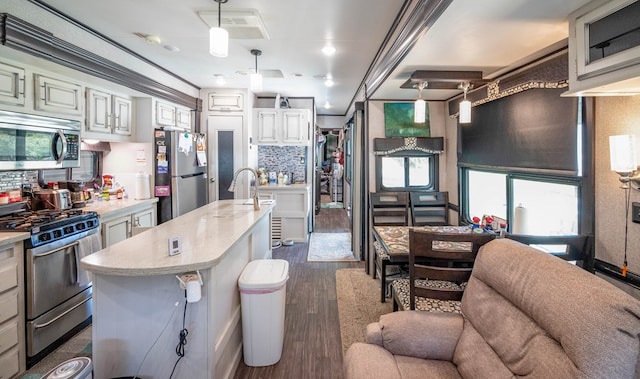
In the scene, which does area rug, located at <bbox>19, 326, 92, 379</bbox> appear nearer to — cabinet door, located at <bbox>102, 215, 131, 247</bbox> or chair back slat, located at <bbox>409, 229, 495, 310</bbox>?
cabinet door, located at <bbox>102, 215, 131, 247</bbox>

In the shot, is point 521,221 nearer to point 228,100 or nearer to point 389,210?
point 389,210

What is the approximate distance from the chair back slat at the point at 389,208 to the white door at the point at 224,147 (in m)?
2.57

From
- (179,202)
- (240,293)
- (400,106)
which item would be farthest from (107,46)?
(400,106)

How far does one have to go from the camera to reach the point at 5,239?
2.06 m

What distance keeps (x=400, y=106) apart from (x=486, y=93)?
1199 millimetres

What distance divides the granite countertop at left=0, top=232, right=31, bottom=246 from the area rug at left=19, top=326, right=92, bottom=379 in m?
0.94

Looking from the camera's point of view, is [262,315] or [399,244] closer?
[262,315]

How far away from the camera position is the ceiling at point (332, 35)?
170 centimetres

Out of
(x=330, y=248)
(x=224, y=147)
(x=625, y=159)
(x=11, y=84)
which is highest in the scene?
(x=11, y=84)

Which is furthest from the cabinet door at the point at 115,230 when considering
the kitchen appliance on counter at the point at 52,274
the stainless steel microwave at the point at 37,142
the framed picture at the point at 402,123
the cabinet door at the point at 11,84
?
the framed picture at the point at 402,123

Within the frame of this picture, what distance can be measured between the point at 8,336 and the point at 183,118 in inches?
141

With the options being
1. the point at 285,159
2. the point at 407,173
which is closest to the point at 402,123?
the point at 407,173

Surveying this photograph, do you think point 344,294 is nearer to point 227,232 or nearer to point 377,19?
point 227,232

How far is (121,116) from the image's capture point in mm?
3900
